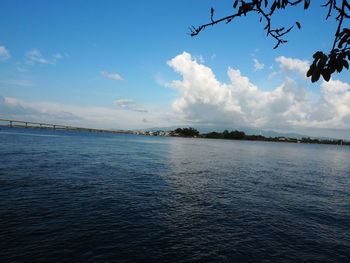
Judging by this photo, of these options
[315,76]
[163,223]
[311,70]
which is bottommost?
[163,223]

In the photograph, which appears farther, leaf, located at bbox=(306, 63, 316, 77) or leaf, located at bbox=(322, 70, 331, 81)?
leaf, located at bbox=(322, 70, 331, 81)

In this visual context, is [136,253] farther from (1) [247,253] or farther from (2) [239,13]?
(2) [239,13]

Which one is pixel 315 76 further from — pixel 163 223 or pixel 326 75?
pixel 163 223

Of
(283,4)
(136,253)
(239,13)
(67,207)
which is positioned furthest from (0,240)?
(283,4)

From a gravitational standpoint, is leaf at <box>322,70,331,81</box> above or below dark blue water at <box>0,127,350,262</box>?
above

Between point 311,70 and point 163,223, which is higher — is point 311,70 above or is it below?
above

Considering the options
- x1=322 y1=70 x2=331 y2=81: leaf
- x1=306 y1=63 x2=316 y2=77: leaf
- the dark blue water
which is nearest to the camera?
x1=306 y1=63 x2=316 y2=77: leaf

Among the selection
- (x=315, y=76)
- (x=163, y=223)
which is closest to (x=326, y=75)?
(x=315, y=76)

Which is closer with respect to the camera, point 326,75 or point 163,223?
point 326,75

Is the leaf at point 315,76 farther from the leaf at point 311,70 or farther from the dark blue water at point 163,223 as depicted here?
the dark blue water at point 163,223

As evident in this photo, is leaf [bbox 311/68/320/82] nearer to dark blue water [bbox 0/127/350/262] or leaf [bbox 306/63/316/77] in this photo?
leaf [bbox 306/63/316/77]

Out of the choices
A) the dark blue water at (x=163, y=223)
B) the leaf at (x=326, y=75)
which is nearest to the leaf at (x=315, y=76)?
the leaf at (x=326, y=75)

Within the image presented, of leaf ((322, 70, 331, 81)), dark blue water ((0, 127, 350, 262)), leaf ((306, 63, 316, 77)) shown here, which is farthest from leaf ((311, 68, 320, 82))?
dark blue water ((0, 127, 350, 262))

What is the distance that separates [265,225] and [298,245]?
2883 millimetres
